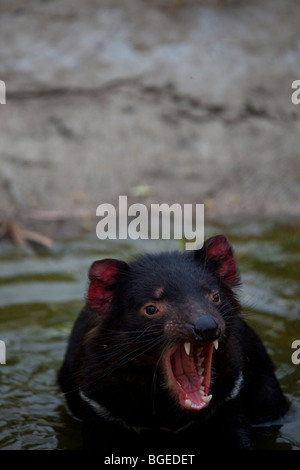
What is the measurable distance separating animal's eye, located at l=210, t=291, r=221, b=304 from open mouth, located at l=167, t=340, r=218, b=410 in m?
0.23

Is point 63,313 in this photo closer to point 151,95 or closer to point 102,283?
point 102,283

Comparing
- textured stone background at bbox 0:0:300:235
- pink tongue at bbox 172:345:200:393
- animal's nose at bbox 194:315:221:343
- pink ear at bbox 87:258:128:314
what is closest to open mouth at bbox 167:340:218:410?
pink tongue at bbox 172:345:200:393

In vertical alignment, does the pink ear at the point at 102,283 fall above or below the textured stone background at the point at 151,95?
below

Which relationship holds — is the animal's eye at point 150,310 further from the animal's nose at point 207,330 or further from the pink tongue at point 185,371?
the animal's nose at point 207,330

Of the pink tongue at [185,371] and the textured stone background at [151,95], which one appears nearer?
the pink tongue at [185,371]

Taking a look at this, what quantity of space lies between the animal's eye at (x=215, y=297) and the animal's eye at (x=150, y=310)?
0.28 meters

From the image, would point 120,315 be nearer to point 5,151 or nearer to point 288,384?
point 288,384

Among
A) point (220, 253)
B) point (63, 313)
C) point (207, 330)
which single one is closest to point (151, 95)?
point (63, 313)

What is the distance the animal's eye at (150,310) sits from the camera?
4.19 metres

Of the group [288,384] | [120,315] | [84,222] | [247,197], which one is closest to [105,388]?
[120,315]

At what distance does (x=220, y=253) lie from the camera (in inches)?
180

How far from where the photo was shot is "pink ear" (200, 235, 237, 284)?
455cm

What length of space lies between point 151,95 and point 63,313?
4.38m

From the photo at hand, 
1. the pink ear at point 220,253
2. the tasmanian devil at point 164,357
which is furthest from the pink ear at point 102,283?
the pink ear at point 220,253
